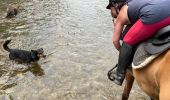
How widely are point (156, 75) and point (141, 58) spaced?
50 centimetres

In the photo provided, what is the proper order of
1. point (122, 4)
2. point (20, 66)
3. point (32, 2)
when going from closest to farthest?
point (122, 4) < point (20, 66) < point (32, 2)

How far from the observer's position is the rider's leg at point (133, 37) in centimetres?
416

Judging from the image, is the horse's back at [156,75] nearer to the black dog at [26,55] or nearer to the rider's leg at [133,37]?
the rider's leg at [133,37]

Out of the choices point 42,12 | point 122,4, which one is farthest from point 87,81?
point 42,12

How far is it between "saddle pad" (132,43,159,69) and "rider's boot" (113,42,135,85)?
35cm

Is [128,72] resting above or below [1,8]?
above

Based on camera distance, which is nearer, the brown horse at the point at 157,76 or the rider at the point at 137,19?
the brown horse at the point at 157,76

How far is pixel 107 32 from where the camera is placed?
1166 centimetres

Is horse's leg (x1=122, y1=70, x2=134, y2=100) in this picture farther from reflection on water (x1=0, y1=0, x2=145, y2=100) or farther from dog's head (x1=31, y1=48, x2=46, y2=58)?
dog's head (x1=31, y1=48, x2=46, y2=58)

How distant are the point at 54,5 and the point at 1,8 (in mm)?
2901

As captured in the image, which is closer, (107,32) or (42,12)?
(107,32)

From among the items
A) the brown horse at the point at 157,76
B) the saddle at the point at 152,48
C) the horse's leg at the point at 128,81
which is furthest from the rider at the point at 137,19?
the brown horse at the point at 157,76

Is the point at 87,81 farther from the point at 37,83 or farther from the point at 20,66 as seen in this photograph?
the point at 20,66

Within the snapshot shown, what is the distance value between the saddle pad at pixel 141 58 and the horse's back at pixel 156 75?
0.18ft
